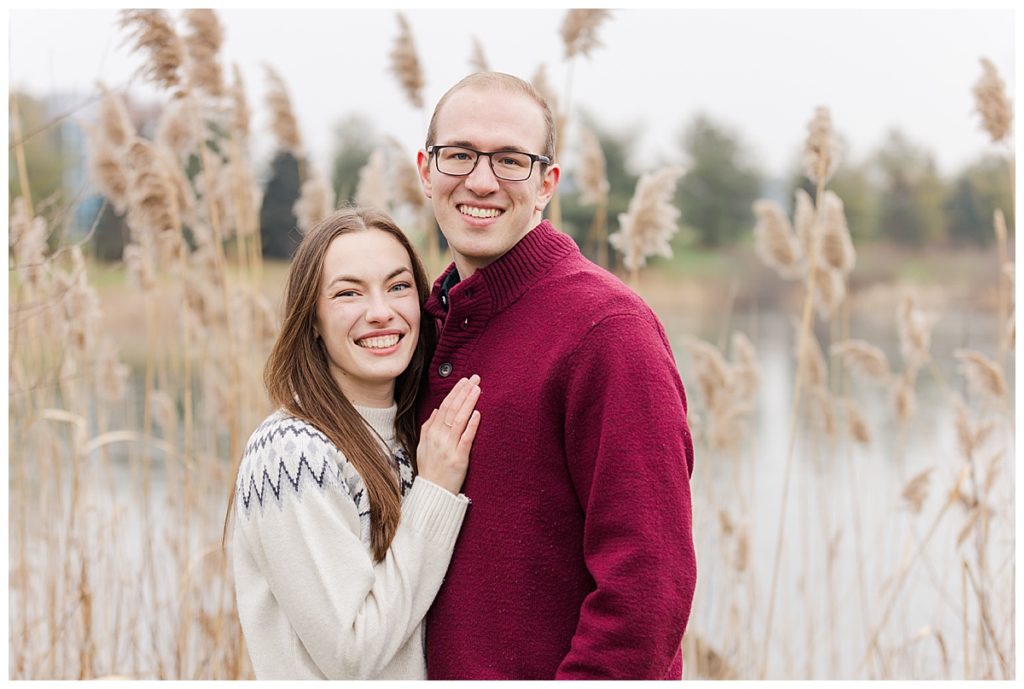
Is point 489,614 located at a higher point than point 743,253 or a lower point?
lower

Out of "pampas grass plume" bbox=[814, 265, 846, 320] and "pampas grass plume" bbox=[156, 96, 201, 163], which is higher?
"pampas grass plume" bbox=[156, 96, 201, 163]

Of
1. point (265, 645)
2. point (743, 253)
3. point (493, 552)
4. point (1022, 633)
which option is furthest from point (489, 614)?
point (743, 253)

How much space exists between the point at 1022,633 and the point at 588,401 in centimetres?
231

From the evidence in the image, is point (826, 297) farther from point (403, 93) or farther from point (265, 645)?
point (265, 645)

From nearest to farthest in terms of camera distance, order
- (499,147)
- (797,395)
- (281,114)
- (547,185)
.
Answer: (499,147) < (547,185) < (797,395) < (281,114)

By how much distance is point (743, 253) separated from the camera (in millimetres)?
23203

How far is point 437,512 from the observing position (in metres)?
1.62

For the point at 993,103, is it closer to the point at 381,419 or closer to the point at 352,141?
the point at 381,419

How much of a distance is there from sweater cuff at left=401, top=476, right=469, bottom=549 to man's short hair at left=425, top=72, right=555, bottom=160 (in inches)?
24.0

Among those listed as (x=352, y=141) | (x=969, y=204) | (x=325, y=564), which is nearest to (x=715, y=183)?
(x=969, y=204)

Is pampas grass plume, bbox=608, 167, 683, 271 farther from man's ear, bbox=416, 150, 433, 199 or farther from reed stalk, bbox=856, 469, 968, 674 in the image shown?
reed stalk, bbox=856, 469, 968, 674

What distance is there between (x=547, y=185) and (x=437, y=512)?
610mm

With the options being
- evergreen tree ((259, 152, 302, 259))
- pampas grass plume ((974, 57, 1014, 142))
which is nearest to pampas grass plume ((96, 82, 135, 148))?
pampas grass plume ((974, 57, 1014, 142))

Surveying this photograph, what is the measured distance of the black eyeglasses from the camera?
5.41ft
